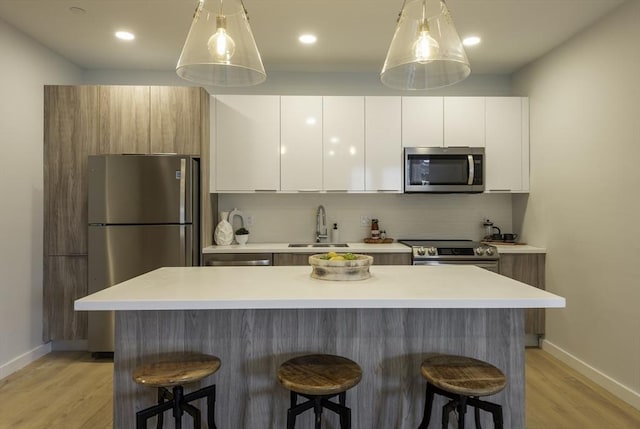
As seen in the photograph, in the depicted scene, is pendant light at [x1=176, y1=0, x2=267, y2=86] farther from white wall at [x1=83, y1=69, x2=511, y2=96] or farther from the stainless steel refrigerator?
white wall at [x1=83, y1=69, x2=511, y2=96]

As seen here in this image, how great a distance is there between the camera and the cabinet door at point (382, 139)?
3811mm

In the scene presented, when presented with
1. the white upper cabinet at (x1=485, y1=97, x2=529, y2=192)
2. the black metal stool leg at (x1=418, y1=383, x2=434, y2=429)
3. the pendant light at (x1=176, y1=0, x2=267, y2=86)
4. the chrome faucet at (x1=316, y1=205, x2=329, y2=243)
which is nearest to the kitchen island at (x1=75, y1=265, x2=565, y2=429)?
the black metal stool leg at (x1=418, y1=383, x2=434, y2=429)

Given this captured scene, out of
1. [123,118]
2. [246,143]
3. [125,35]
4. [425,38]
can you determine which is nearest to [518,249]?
[425,38]

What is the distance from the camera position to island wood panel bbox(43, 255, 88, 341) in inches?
135

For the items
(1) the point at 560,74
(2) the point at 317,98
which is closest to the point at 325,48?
→ (2) the point at 317,98

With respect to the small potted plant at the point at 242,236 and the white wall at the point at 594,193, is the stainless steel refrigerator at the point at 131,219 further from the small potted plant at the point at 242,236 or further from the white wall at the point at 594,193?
the white wall at the point at 594,193

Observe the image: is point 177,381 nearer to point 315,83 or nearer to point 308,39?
point 308,39

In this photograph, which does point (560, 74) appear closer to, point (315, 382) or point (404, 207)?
point (404, 207)

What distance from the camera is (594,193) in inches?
117

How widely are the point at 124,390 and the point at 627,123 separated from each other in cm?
343

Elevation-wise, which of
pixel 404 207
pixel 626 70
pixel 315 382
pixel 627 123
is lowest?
pixel 315 382

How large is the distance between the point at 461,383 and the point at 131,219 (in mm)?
2883

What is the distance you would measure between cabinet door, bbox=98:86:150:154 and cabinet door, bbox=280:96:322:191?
124cm

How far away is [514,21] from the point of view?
299 centimetres
